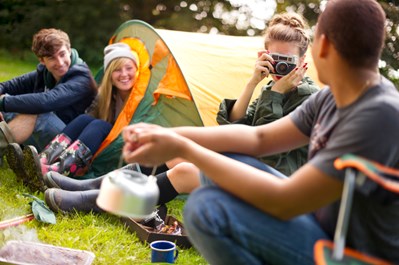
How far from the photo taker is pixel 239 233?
48.0 inches

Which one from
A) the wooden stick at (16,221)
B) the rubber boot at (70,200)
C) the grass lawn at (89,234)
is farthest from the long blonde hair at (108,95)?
the wooden stick at (16,221)

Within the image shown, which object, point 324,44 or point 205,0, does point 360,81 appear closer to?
point 324,44

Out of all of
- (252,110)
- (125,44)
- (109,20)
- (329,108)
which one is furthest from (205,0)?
(329,108)

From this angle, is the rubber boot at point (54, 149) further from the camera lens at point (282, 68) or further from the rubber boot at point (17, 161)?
the camera lens at point (282, 68)

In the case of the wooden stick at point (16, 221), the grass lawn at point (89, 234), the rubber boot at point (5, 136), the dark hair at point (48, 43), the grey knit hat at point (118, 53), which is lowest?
the grass lawn at point (89, 234)

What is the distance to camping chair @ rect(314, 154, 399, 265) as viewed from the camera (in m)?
0.99

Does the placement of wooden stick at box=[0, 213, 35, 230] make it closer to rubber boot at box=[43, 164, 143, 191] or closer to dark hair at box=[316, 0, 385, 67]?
rubber boot at box=[43, 164, 143, 191]

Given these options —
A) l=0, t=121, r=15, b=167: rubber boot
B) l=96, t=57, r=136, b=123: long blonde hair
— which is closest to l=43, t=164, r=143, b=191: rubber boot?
l=0, t=121, r=15, b=167: rubber boot

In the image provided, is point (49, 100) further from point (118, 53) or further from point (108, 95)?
point (118, 53)

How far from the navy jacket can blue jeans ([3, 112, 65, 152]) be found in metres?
0.06

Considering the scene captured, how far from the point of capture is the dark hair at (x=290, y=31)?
2160mm

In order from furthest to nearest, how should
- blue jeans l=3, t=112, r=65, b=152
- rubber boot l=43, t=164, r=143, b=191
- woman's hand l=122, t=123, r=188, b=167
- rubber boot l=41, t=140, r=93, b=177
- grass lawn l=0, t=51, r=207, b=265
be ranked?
blue jeans l=3, t=112, r=65, b=152 < rubber boot l=41, t=140, r=93, b=177 < rubber boot l=43, t=164, r=143, b=191 < grass lawn l=0, t=51, r=207, b=265 < woman's hand l=122, t=123, r=188, b=167

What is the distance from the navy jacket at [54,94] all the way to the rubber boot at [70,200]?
760mm

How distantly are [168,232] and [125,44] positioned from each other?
4.49ft
